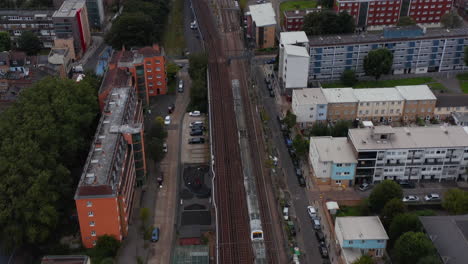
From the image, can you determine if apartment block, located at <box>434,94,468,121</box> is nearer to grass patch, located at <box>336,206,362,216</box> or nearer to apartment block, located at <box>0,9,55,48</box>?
grass patch, located at <box>336,206,362,216</box>

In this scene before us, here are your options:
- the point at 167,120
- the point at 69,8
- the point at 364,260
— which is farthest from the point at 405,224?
the point at 69,8

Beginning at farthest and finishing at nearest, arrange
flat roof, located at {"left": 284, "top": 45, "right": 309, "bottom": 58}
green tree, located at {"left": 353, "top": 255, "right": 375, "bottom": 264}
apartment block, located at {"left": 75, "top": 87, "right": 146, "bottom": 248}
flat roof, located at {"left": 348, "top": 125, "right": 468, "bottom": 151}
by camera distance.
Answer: flat roof, located at {"left": 284, "top": 45, "right": 309, "bottom": 58}
flat roof, located at {"left": 348, "top": 125, "right": 468, "bottom": 151}
apartment block, located at {"left": 75, "top": 87, "right": 146, "bottom": 248}
green tree, located at {"left": 353, "top": 255, "right": 375, "bottom": 264}

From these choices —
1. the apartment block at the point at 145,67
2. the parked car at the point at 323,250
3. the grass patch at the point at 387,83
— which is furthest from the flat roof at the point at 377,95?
the apartment block at the point at 145,67

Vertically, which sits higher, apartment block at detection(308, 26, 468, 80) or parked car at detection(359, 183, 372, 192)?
apartment block at detection(308, 26, 468, 80)

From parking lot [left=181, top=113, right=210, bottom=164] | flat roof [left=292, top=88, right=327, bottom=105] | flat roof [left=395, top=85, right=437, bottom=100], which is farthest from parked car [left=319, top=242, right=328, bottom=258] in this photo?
flat roof [left=395, top=85, right=437, bottom=100]

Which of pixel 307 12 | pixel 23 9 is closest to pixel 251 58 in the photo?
pixel 307 12

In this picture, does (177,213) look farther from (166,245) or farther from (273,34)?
(273,34)

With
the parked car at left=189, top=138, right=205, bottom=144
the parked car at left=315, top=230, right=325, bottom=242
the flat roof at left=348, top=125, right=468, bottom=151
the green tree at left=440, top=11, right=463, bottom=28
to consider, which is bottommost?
the parked car at left=315, top=230, right=325, bottom=242
